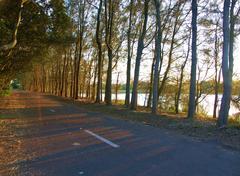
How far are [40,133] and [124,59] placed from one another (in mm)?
32900

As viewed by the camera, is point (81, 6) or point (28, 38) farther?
point (81, 6)

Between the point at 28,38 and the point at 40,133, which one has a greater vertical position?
the point at 28,38

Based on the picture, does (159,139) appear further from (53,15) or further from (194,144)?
(53,15)

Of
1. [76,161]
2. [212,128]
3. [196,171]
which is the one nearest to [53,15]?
[212,128]

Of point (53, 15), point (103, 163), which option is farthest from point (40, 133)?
point (53, 15)

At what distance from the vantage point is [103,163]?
7145 millimetres

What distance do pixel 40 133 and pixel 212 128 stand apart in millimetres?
7209

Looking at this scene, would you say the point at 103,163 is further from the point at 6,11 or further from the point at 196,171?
the point at 6,11

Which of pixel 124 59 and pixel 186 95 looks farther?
pixel 186 95

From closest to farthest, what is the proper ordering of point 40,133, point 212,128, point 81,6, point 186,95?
point 40,133 < point 212,128 < point 81,6 < point 186,95

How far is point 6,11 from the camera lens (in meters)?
16.4

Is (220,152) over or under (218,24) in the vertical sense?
under

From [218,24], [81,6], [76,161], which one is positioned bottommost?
[76,161]

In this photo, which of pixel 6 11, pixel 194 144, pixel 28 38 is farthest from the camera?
pixel 28 38
